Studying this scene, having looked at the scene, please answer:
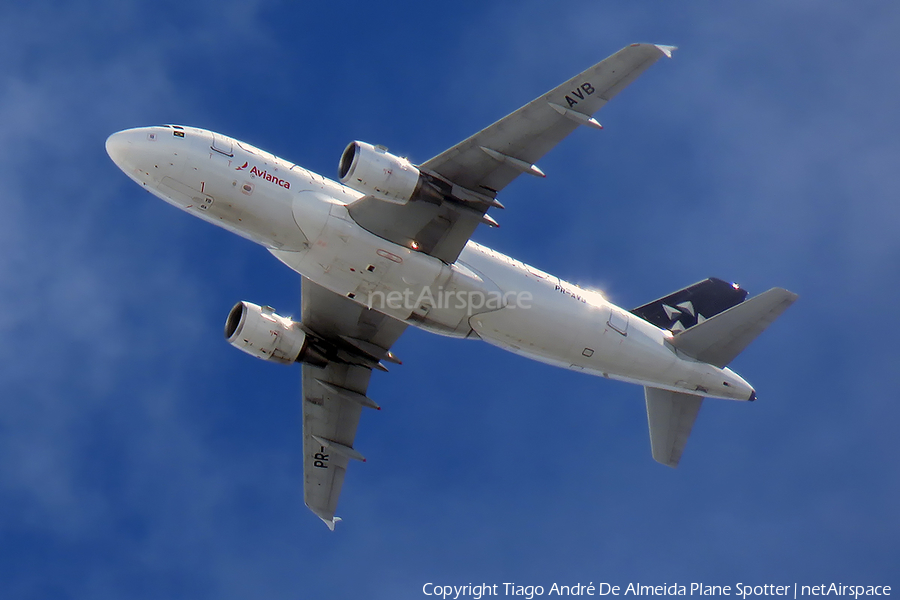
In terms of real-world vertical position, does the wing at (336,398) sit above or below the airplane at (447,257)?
below

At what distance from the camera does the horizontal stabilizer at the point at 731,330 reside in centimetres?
3794

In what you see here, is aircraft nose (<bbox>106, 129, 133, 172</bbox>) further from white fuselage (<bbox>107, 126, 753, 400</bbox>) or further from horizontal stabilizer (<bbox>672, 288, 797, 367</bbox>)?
horizontal stabilizer (<bbox>672, 288, 797, 367</bbox>)

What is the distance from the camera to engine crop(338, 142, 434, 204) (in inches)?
1304

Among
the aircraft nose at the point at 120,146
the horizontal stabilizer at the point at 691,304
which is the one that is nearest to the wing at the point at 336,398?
the horizontal stabilizer at the point at 691,304

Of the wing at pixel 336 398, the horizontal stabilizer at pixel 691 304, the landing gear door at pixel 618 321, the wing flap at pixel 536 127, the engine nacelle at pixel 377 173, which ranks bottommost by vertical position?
the wing at pixel 336 398

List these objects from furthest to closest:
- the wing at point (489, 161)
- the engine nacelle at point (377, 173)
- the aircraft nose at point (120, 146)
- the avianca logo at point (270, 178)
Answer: the avianca logo at point (270, 178) < the aircraft nose at point (120, 146) < the engine nacelle at point (377, 173) < the wing at point (489, 161)

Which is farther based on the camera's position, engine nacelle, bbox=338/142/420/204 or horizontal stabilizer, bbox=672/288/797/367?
horizontal stabilizer, bbox=672/288/797/367

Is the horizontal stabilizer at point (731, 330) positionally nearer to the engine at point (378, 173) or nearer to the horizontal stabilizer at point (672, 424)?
the horizontal stabilizer at point (672, 424)

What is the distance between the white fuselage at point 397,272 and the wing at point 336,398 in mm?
6147

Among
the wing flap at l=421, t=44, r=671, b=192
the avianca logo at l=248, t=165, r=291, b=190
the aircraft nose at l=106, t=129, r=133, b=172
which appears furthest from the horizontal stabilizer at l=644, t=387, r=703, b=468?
the aircraft nose at l=106, t=129, r=133, b=172

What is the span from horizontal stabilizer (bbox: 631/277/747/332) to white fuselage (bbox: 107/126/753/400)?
9.34ft

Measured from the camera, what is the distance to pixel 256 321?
40.9 meters

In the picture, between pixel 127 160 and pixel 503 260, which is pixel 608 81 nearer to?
pixel 503 260

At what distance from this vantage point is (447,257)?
36688 mm
